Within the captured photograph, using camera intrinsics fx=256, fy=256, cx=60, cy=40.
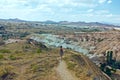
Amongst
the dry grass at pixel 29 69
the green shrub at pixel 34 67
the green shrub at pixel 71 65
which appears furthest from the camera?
the green shrub at pixel 71 65

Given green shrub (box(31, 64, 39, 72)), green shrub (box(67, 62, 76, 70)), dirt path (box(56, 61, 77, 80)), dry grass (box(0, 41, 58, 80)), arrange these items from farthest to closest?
1. green shrub (box(67, 62, 76, 70))
2. green shrub (box(31, 64, 39, 72))
3. dry grass (box(0, 41, 58, 80))
4. dirt path (box(56, 61, 77, 80))

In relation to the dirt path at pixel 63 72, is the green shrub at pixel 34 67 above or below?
above

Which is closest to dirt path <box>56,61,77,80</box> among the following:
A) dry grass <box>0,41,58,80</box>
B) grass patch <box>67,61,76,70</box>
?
grass patch <box>67,61,76,70</box>

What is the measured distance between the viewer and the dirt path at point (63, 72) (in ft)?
87.4

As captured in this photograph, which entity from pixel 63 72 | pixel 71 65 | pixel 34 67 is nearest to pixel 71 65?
pixel 71 65

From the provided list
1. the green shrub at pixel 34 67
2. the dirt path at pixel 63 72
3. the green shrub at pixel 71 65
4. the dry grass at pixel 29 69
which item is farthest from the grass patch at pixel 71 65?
the green shrub at pixel 34 67

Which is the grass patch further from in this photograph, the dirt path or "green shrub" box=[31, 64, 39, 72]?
"green shrub" box=[31, 64, 39, 72]

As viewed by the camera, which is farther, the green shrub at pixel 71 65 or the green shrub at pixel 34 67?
the green shrub at pixel 71 65

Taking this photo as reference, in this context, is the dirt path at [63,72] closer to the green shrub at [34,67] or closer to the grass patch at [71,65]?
the grass patch at [71,65]

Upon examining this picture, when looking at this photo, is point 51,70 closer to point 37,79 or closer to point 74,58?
point 37,79

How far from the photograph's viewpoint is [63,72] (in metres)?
28.7

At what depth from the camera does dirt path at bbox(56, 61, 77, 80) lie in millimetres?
26653

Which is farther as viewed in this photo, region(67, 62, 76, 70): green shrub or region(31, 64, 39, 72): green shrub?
region(67, 62, 76, 70): green shrub

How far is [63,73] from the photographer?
2828 centimetres
